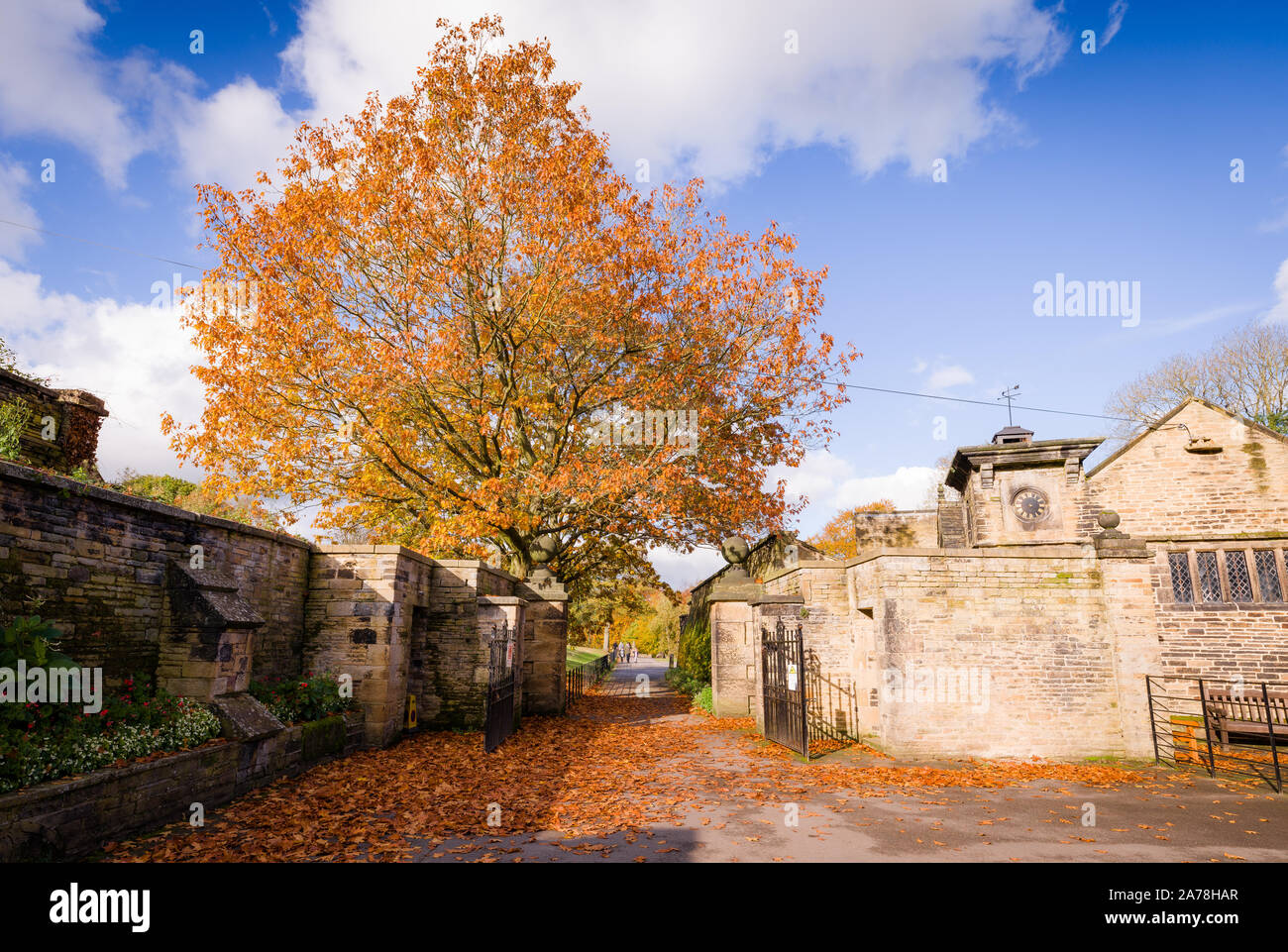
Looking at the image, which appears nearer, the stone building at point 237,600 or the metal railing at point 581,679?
the stone building at point 237,600

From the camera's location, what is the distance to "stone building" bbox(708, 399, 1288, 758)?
1070 centimetres

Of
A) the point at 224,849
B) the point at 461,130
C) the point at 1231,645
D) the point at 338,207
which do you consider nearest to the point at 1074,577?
the point at 1231,645

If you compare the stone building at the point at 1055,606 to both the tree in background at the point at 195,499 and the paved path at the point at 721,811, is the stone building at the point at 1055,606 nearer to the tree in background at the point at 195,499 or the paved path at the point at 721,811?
the paved path at the point at 721,811

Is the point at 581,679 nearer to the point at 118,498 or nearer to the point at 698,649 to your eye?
the point at 698,649

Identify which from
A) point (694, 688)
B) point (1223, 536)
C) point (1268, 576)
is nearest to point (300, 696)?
point (694, 688)

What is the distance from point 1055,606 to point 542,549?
11.6m

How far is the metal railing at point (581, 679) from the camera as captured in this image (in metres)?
18.7

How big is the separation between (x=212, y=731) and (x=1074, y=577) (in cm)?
1327

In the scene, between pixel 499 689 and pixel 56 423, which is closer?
pixel 499 689

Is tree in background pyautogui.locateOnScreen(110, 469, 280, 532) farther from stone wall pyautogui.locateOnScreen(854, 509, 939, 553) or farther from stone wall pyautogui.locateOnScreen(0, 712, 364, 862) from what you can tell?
stone wall pyautogui.locateOnScreen(854, 509, 939, 553)

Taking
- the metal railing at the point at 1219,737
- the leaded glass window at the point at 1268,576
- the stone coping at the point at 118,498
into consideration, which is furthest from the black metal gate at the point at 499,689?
the leaded glass window at the point at 1268,576

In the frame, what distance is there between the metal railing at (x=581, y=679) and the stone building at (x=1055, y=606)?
493 cm

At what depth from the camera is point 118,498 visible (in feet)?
24.2

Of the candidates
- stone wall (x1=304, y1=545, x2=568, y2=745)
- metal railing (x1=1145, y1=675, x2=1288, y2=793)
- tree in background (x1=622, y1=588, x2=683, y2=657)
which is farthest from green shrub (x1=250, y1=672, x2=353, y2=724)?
tree in background (x1=622, y1=588, x2=683, y2=657)
